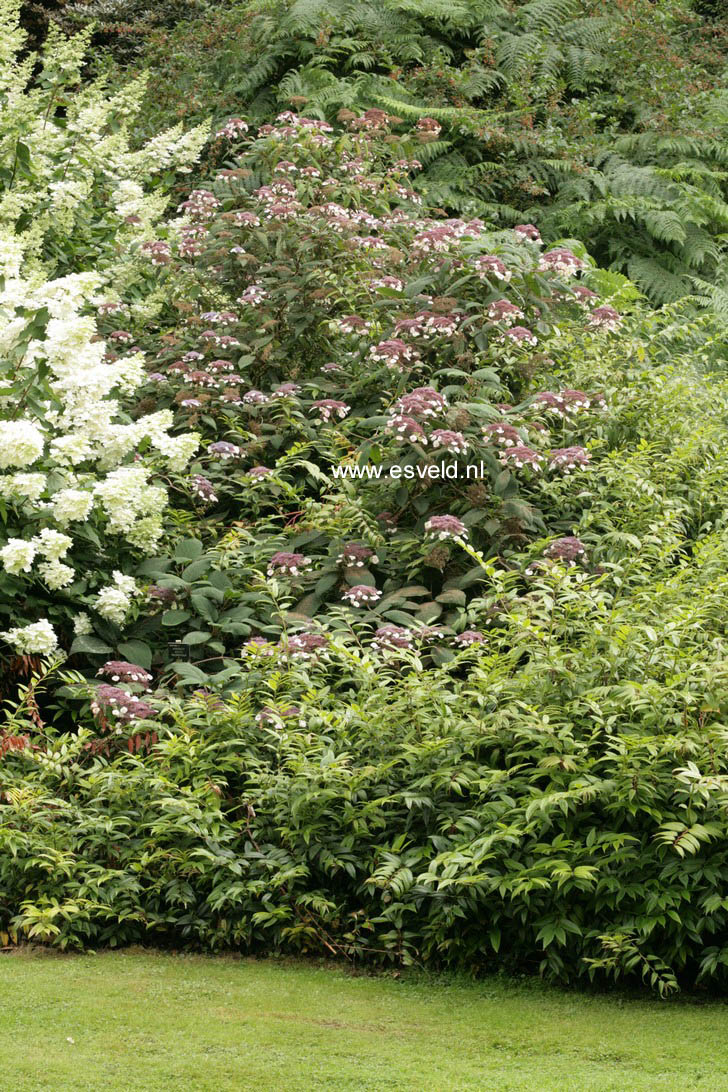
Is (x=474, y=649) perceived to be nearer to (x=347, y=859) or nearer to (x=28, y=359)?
(x=347, y=859)

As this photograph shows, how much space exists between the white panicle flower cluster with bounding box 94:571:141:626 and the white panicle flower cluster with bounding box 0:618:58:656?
1.04ft

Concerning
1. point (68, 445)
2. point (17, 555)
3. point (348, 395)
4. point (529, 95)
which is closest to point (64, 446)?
point (68, 445)

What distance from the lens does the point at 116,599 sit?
4742 mm

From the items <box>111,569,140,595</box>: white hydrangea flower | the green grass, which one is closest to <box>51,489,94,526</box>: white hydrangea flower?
<box>111,569,140,595</box>: white hydrangea flower

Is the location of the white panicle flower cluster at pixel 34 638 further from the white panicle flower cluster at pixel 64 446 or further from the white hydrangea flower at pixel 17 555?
the white hydrangea flower at pixel 17 555

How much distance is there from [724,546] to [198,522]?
2500 millimetres

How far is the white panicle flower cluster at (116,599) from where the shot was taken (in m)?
4.75

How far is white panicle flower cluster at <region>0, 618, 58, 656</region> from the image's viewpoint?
174 inches

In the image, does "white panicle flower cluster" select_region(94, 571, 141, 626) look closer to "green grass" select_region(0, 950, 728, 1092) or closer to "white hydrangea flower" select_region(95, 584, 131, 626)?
"white hydrangea flower" select_region(95, 584, 131, 626)

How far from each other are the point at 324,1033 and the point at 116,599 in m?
2.13

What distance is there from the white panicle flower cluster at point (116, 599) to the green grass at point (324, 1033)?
150 cm

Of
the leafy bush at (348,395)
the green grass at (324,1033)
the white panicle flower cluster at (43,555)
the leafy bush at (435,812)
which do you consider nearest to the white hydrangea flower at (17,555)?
the white panicle flower cluster at (43,555)

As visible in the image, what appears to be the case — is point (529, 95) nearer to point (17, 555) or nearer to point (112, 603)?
point (112, 603)

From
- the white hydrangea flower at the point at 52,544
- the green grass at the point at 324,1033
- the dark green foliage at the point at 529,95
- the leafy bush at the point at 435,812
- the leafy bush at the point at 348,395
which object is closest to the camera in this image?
the green grass at the point at 324,1033
